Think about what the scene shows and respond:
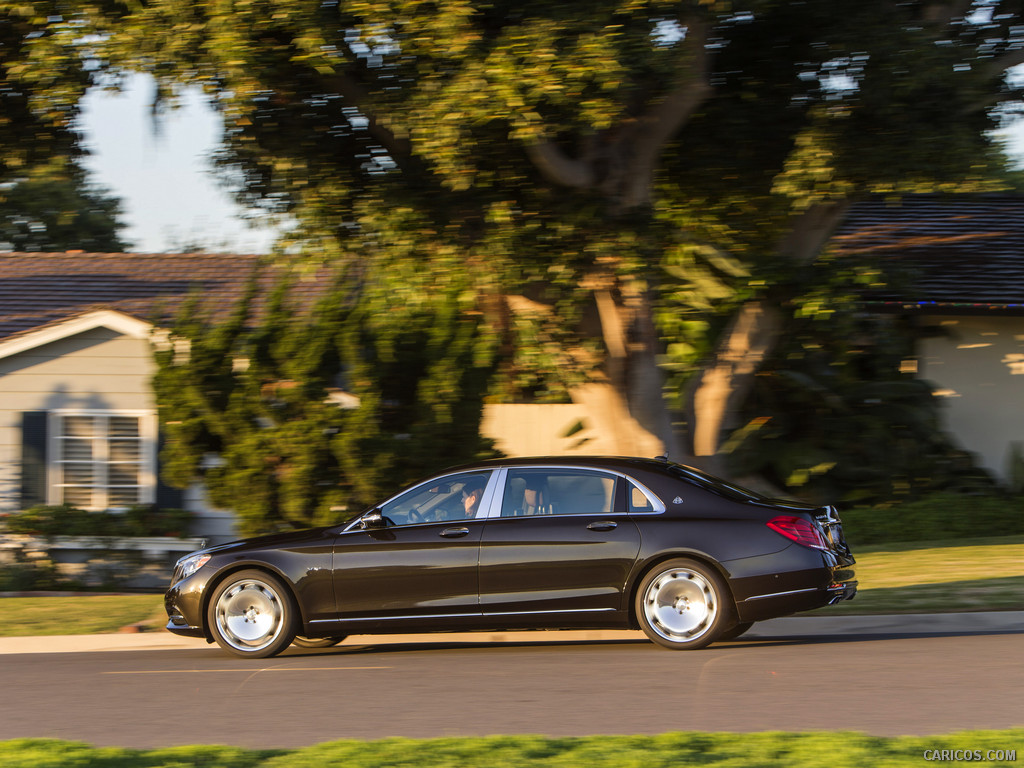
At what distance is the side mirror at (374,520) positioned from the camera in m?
8.89

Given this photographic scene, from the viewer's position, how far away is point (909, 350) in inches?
693

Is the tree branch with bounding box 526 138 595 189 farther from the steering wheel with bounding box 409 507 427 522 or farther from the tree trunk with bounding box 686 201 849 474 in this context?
the steering wheel with bounding box 409 507 427 522

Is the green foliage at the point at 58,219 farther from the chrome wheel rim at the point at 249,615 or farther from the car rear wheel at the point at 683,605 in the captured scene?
the car rear wheel at the point at 683,605

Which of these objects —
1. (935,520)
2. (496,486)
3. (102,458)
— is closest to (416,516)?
(496,486)

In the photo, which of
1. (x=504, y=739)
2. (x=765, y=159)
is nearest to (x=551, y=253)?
(x=765, y=159)

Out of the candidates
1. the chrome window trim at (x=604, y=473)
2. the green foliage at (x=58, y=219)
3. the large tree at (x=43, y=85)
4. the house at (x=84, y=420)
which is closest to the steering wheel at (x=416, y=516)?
the chrome window trim at (x=604, y=473)

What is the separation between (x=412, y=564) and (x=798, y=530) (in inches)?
114

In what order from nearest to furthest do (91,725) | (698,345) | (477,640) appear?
(91,725) < (477,640) < (698,345)

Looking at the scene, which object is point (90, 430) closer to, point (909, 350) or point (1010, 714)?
point (909, 350)

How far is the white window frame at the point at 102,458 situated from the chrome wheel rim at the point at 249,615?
7.54 metres

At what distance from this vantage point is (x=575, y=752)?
5.59 metres

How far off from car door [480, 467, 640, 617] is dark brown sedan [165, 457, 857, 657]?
0.01 meters

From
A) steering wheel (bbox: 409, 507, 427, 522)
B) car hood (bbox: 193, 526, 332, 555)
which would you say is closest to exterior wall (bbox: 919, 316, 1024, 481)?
steering wheel (bbox: 409, 507, 427, 522)

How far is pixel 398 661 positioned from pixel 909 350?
37.9 ft
